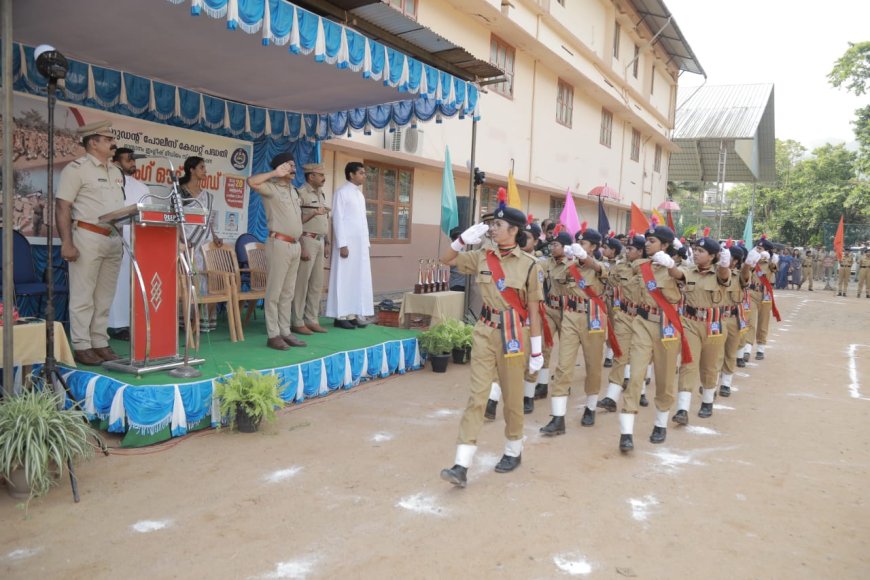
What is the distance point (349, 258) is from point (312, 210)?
37.7 inches

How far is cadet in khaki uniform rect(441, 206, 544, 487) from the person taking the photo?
4.25 m

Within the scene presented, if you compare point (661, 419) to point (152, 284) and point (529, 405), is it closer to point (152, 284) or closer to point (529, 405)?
point (529, 405)

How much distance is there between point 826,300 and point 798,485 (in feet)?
63.5

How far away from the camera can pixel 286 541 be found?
11.2ft

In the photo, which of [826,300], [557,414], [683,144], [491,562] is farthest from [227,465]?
[683,144]

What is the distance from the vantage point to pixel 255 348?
250 inches

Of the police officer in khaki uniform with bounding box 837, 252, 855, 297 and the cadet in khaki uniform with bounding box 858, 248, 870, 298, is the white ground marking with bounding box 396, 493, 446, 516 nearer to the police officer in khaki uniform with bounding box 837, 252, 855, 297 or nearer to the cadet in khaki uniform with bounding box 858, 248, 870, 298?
the cadet in khaki uniform with bounding box 858, 248, 870, 298

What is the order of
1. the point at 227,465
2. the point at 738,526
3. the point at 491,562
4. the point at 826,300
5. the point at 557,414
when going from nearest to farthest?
the point at 491,562 → the point at 738,526 → the point at 227,465 → the point at 557,414 → the point at 826,300

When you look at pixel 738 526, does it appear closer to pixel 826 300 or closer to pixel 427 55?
pixel 427 55

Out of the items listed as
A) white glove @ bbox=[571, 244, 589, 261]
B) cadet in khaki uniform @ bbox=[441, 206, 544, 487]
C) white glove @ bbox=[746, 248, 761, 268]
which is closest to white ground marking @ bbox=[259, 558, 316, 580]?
cadet in khaki uniform @ bbox=[441, 206, 544, 487]

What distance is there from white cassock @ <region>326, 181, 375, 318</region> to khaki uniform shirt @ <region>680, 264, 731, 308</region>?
12.3 feet

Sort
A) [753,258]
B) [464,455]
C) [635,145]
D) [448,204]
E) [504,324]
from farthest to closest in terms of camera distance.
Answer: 1. [635,145]
2. [448,204]
3. [753,258]
4. [504,324]
5. [464,455]

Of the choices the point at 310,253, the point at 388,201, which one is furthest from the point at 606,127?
the point at 310,253

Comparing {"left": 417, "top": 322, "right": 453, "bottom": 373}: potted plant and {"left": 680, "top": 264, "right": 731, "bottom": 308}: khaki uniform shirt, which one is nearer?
{"left": 680, "top": 264, "right": 731, "bottom": 308}: khaki uniform shirt
